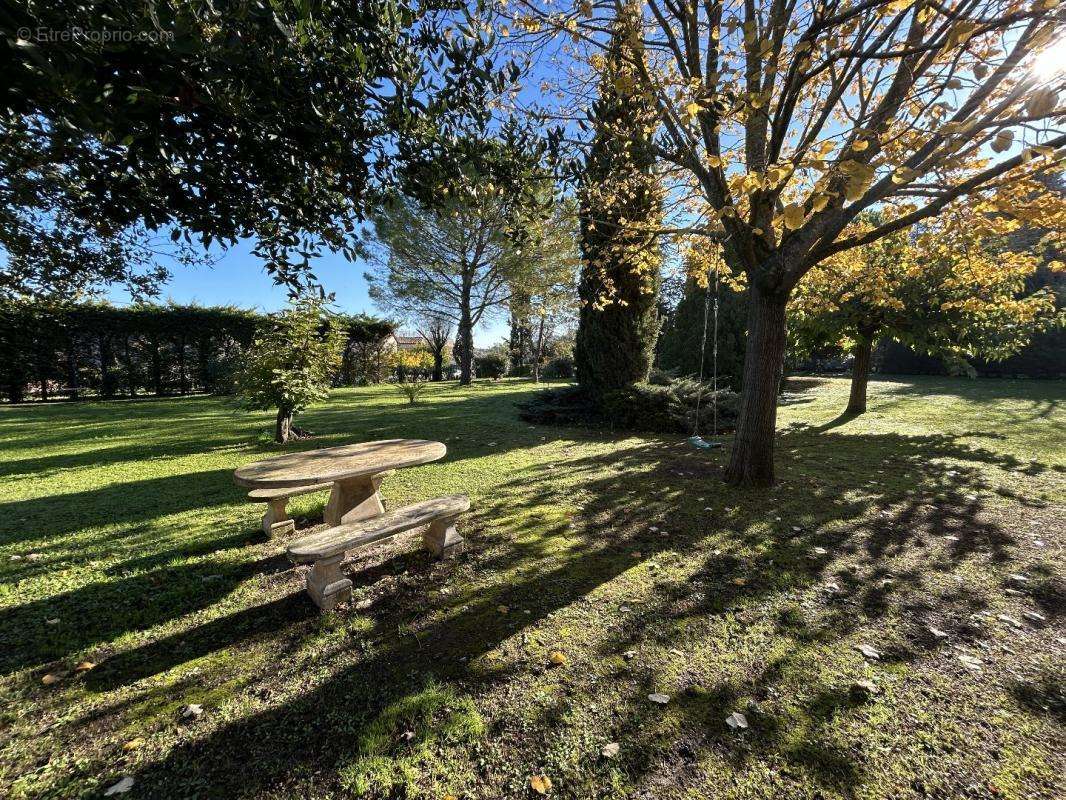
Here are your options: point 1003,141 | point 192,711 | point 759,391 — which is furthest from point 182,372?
point 1003,141

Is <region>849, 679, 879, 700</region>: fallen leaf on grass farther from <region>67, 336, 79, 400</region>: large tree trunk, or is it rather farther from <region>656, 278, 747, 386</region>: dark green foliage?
<region>67, 336, 79, 400</region>: large tree trunk

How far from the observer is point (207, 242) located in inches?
116

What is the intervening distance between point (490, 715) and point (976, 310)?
32.1 ft

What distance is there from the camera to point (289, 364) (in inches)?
268

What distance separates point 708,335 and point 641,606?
11.9 metres

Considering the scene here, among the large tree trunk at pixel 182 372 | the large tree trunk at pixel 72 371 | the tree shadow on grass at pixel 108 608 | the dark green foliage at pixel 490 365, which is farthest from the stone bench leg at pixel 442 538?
the dark green foliage at pixel 490 365

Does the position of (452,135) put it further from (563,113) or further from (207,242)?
(563,113)

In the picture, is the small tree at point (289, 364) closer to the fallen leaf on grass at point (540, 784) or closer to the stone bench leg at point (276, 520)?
the stone bench leg at point (276, 520)

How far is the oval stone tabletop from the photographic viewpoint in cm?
283

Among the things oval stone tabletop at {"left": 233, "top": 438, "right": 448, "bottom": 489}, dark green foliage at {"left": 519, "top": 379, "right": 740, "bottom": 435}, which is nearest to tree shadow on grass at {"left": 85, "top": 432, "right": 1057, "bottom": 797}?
oval stone tabletop at {"left": 233, "top": 438, "right": 448, "bottom": 489}

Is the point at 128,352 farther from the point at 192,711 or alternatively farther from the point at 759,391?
the point at 759,391

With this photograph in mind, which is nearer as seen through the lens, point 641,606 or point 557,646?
point 557,646

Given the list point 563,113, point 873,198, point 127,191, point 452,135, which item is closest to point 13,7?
point 127,191

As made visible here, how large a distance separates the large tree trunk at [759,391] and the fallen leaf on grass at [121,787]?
527 centimetres
